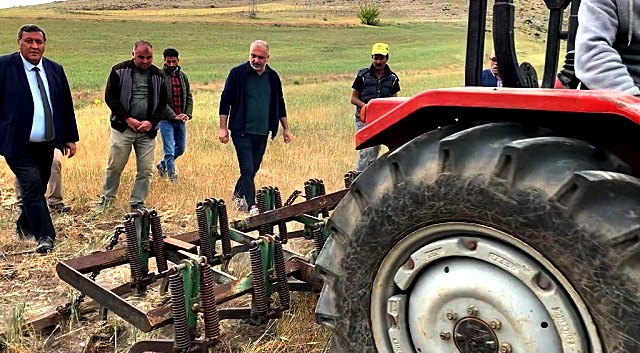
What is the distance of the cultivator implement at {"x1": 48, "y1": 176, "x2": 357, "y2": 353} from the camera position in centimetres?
315

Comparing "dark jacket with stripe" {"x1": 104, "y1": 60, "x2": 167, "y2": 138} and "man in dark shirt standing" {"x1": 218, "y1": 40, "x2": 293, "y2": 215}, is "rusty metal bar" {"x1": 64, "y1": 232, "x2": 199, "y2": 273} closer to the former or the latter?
"man in dark shirt standing" {"x1": 218, "y1": 40, "x2": 293, "y2": 215}

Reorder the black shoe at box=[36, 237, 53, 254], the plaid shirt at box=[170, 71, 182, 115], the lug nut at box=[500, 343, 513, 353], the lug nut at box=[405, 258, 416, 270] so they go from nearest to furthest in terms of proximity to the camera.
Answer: the lug nut at box=[500, 343, 513, 353] < the lug nut at box=[405, 258, 416, 270] < the black shoe at box=[36, 237, 53, 254] < the plaid shirt at box=[170, 71, 182, 115]

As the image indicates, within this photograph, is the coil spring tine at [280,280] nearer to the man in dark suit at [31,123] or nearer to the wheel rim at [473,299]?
the wheel rim at [473,299]

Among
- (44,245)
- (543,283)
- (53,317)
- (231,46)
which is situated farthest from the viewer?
(231,46)

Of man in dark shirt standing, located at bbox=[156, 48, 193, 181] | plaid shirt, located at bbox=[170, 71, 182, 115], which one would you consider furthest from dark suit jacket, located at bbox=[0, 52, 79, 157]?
plaid shirt, located at bbox=[170, 71, 182, 115]

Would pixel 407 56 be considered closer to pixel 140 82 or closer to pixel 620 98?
pixel 140 82

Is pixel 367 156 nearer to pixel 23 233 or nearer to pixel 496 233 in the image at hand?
pixel 23 233

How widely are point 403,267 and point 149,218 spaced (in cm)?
226

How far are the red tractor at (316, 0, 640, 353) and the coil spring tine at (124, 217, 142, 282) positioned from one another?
68.8 inches

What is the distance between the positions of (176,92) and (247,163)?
226 centimetres

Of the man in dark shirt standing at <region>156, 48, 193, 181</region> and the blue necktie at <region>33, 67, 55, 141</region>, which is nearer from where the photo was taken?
the blue necktie at <region>33, 67, 55, 141</region>

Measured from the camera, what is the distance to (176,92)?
28.5 ft

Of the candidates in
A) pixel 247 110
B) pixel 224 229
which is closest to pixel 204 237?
pixel 224 229

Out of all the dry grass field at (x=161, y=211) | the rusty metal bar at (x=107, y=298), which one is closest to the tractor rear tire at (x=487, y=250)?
the rusty metal bar at (x=107, y=298)
